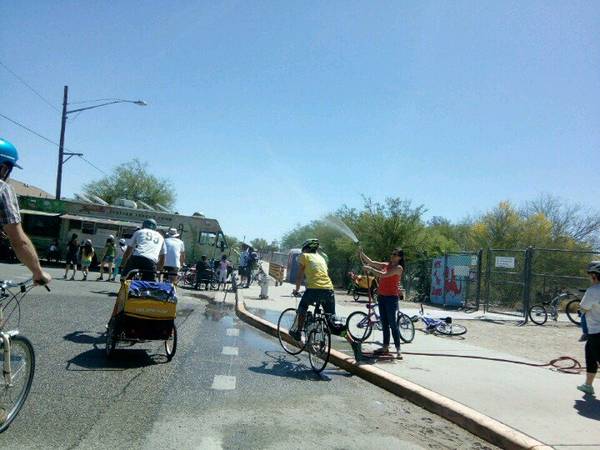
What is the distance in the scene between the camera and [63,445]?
4.03 meters

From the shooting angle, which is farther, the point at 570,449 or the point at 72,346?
the point at 72,346

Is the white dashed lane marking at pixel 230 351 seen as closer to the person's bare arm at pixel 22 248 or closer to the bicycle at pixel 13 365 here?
the bicycle at pixel 13 365

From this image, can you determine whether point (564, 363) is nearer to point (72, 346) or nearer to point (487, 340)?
point (487, 340)

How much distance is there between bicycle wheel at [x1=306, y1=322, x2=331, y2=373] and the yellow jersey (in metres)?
0.68

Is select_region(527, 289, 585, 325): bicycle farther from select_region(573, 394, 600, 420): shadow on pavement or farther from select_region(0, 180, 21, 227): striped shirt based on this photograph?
select_region(0, 180, 21, 227): striped shirt

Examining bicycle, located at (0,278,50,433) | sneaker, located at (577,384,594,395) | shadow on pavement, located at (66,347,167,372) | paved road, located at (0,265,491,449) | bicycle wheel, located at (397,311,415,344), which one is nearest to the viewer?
bicycle, located at (0,278,50,433)

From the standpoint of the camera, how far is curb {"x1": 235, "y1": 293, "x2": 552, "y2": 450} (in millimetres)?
4918

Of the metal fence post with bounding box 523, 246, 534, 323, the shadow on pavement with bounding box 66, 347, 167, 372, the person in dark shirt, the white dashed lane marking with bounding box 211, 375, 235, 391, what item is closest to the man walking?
the white dashed lane marking with bounding box 211, 375, 235, 391

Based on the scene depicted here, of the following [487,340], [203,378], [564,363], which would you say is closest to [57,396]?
[203,378]

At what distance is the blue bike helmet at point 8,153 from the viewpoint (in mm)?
3869

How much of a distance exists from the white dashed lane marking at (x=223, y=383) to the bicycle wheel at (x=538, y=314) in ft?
41.2

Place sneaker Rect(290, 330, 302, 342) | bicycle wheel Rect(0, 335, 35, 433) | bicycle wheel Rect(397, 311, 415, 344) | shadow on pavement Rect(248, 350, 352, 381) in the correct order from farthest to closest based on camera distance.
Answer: bicycle wheel Rect(397, 311, 415, 344) → sneaker Rect(290, 330, 302, 342) → shadow on pavement Rect(248, 350, 352, 381) → bicycle wheel Rect(0, 335, 35, 433)

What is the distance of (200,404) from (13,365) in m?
1.87

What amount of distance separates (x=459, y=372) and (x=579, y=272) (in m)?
18.2
